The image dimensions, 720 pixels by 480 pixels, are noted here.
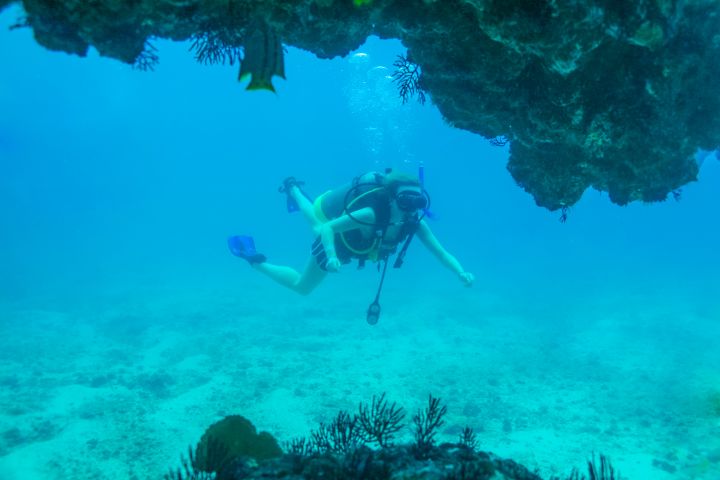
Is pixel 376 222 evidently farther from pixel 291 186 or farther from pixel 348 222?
pixel 291 186

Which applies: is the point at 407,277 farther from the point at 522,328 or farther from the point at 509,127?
the point at 509,127

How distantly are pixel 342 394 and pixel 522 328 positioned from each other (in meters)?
11.3

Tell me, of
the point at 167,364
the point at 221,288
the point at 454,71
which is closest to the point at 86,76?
the point at 221,288

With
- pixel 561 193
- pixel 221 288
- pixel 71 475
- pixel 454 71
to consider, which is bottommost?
pixel 71 475

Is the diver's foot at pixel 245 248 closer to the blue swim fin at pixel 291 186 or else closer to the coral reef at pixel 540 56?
the blue swim fin at pixel 291 186

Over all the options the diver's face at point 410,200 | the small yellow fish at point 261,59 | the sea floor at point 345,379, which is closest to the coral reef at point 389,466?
the small yellow fish at point 261,59

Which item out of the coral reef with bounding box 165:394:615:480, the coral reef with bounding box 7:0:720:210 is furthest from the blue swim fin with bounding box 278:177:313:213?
the coral reef with bounding box 165:394:615:480

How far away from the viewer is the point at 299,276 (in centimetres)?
1120

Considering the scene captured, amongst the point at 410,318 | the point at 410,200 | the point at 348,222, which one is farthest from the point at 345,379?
the point at 410,318

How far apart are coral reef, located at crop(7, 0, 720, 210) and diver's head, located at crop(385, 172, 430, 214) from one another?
215cm

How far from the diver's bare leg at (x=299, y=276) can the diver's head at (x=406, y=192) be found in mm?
3157

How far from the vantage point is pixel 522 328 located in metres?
19.2

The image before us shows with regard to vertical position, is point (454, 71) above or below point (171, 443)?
above

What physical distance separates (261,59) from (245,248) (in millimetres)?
8571
